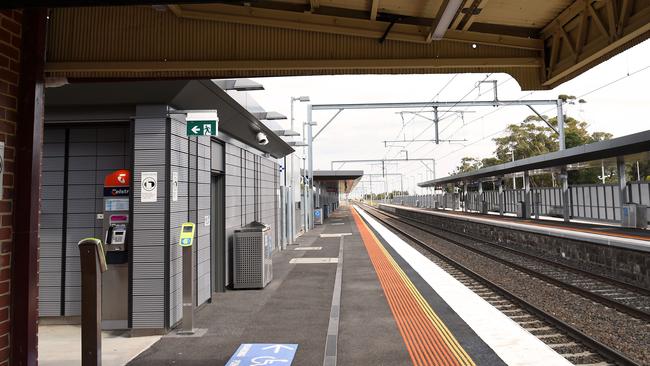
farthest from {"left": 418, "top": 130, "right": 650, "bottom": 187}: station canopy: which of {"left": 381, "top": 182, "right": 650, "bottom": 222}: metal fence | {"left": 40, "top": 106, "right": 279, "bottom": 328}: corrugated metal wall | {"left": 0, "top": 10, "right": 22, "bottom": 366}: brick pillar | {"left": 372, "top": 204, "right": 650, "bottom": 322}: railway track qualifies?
{"left": 0, "top": 10, "right": 22, "bottom": 366}: brick pillar

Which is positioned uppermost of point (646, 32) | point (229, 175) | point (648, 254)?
point (646, 32)

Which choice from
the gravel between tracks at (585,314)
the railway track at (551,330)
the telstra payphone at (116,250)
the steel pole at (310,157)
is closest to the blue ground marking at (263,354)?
the telstra payphone at (116,250)

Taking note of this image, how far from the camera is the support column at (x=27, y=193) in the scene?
2.87 meters

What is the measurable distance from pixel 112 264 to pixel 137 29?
3713 mm

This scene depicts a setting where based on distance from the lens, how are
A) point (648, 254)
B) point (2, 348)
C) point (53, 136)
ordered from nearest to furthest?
point (2, 348) < point (53, 136) < point (648, 254)

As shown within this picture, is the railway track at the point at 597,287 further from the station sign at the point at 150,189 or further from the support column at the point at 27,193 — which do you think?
the support column at the point at 27,193

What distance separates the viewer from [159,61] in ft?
14.8

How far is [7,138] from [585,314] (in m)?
8.80

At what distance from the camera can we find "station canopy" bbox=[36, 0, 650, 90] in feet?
14.6

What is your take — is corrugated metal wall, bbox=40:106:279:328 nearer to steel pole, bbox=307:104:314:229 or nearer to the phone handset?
the phone handset

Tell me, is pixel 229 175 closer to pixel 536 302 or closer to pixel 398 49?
pixel 398 49

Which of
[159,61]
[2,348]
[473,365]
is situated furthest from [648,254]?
[2,348]

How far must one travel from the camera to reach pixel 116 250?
21.1 feet

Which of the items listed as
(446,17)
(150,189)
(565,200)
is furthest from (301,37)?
(565,200)
